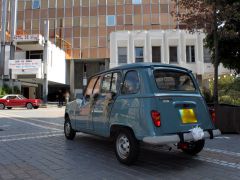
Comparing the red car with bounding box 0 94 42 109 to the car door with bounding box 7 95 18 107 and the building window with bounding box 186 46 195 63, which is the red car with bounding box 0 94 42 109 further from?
the building window with bounding box 186 46 195 63

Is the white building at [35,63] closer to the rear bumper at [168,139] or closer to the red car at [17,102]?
the red car at [17,102]

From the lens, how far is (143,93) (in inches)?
243

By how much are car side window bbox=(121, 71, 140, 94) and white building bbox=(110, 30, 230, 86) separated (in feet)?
104

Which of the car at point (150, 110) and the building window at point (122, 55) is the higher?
the building window at point (122, 55)

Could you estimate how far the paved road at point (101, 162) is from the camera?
5703mm

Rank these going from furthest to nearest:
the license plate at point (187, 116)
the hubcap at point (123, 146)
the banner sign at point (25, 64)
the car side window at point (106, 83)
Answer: the banner sign at point (25, 64) < the car side window at point (106, 83) < the hubcap at point (123, 146) < the license plate at point (187, 116)

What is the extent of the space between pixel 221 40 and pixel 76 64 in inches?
1494

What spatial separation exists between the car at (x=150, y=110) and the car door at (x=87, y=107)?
299 millimetres

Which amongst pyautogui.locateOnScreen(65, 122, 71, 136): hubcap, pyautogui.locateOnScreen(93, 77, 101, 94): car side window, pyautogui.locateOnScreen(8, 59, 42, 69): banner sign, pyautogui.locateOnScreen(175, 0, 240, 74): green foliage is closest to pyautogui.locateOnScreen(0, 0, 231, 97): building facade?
pyautogui.locateOnScreen(8, 59, 42, 69): banner sign

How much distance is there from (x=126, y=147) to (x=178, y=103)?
1328 mm

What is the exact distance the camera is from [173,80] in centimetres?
670

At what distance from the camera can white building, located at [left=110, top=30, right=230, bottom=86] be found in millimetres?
38469

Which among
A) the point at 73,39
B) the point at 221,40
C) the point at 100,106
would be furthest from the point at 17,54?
the point at 100,106

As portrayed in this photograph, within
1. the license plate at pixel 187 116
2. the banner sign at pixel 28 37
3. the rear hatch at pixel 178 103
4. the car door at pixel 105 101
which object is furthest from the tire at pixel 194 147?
the banner sign at pixel 28 37
